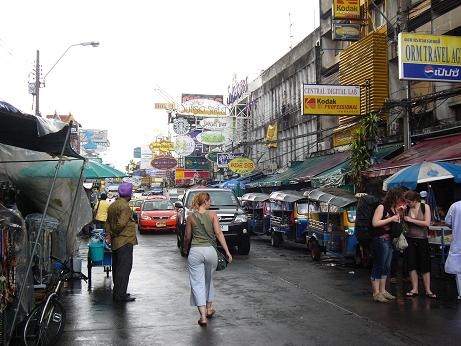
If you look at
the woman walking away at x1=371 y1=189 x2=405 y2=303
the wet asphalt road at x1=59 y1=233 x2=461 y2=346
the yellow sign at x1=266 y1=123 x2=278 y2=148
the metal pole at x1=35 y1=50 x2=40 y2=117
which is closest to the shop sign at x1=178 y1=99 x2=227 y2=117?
the yellow sign at x1=266 y1=123 x2=278 y2=148

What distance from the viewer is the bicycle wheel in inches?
217

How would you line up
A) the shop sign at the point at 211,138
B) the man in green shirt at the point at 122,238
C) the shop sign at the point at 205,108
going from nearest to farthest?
the man in green shirt at the point at 122,238 < the shop sign at the point at 211,138 < the shop sign at the point at 205,108

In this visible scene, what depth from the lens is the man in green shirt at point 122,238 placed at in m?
8.60

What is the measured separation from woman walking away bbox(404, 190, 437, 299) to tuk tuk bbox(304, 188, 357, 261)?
10.2 ft

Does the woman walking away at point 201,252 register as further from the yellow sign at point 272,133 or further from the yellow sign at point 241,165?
the yellow sign at point 272,133

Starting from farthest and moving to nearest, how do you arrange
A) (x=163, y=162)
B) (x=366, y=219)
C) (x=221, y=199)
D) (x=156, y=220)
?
(x=163, y=162)
(x=156, y=220)
(x=221, y=199)
(x=366, y=219)

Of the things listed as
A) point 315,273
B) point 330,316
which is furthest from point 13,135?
point 315,273

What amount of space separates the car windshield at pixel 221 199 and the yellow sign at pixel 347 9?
31.1 ft

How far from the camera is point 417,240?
29.9ft

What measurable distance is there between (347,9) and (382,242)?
617 inches

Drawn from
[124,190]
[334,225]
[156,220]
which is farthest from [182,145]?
[124,190]

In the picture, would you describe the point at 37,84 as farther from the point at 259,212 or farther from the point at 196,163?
the point at 196,163

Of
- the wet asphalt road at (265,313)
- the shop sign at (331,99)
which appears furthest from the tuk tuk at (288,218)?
the wet asphalt road at (265,313)

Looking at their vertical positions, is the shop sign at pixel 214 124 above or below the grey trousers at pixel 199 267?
above
